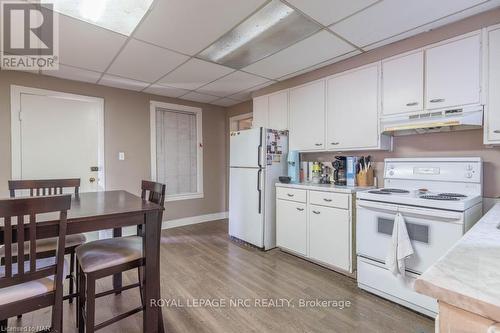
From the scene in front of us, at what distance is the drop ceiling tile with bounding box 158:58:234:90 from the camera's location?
9.79ft

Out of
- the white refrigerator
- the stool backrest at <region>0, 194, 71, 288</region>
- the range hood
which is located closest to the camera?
the stool backrest at <region>0, 194, 71, 288</region>

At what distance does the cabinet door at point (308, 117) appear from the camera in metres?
3.09

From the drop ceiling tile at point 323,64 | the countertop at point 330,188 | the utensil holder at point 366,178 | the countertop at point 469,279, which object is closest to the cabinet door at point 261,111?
the drop ceiling tile at point 323,64

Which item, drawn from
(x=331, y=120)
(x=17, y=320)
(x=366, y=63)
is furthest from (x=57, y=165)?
(x=366, y=63)

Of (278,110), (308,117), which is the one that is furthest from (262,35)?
(278,110)

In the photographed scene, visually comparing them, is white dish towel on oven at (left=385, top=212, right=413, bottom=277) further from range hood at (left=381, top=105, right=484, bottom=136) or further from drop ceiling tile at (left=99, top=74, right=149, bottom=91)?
drop ceiling tile at (left=99, top=74, right=149, bottom=91)

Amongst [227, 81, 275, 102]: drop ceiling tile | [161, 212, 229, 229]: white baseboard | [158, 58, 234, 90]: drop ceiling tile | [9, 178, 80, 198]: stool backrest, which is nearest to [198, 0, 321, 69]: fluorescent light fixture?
[158, 58, 234, 90]: drop ceiling tile

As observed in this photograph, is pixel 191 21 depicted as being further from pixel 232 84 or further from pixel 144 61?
pixel 232 84

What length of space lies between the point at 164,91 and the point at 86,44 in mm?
1636

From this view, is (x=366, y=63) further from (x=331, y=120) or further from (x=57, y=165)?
(x=57, y=165)

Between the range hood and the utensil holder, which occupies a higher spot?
the range hood

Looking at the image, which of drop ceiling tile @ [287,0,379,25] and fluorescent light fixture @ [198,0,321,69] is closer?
drop ceiling tile @ [287,0,379,25]

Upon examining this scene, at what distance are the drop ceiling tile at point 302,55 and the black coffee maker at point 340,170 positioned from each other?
1189 mm

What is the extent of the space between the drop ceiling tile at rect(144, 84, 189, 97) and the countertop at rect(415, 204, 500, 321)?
3.86 meters
